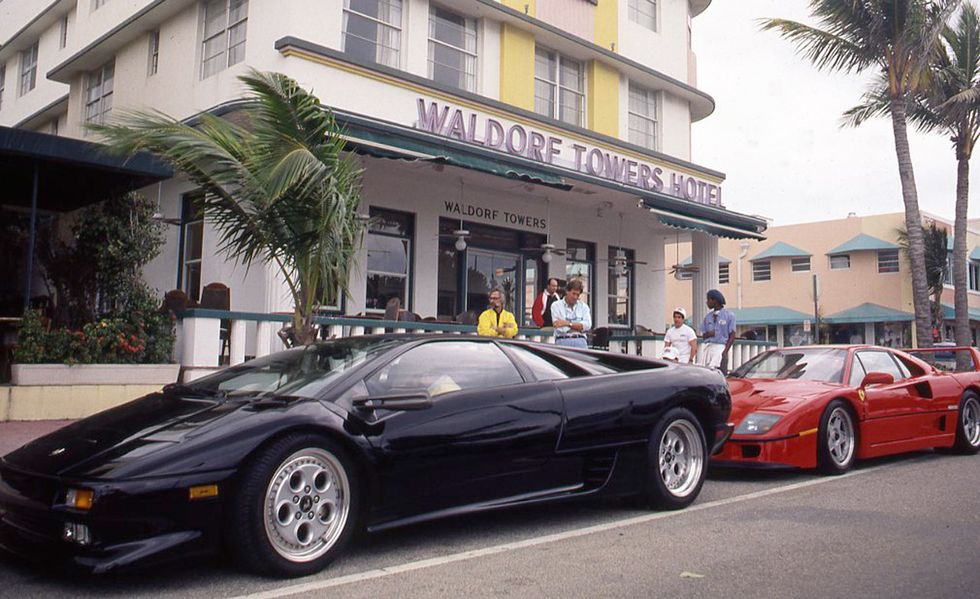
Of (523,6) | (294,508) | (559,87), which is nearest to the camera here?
(294,508)

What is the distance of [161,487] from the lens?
→ 3803 millimetres

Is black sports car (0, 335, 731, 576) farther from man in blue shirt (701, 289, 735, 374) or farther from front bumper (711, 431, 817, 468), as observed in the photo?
man in blue shirt (701, 289, 735, 374)

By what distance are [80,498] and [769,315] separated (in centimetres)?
3929

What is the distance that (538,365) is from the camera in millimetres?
5516

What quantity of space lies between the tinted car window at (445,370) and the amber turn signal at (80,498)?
4.97 feet

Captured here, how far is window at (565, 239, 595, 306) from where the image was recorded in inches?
669

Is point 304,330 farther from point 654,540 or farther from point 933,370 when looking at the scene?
point 933,370

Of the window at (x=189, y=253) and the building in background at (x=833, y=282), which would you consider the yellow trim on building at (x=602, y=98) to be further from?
the building in background at (x=833, y=282)

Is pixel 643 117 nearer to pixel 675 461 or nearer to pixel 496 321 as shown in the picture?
pixel 496 321

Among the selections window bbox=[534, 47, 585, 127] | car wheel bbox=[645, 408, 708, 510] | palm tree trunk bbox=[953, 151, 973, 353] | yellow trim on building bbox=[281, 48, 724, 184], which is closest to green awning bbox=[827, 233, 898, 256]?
palm tree trunk bbox=[953, 151, 973, 353]

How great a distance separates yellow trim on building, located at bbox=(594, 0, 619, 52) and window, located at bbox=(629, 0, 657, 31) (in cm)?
74

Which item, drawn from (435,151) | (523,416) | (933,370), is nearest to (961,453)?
(933,370)

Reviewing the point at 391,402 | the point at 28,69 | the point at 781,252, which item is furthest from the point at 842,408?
the point at 781,252

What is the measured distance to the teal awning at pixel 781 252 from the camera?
3962cm
